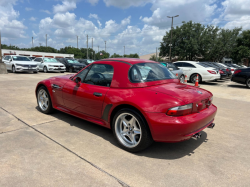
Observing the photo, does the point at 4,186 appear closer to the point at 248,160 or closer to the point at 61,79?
the point at 61,79

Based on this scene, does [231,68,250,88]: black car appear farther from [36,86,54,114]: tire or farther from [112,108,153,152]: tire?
[36,86,54,114]: tire

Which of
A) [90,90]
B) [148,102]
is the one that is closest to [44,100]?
[90,90]

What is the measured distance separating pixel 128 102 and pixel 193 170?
4.38ft

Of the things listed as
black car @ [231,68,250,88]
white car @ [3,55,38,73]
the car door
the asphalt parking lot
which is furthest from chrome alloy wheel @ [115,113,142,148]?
white car @ [3,55,38,73]

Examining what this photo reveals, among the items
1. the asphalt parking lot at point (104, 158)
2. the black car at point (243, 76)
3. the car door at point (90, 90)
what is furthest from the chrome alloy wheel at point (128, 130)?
the black car at point (243, 76)

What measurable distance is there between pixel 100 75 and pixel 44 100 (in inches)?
84.3

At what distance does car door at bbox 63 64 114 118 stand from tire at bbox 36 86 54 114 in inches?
32.5

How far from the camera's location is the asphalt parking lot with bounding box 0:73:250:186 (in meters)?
2.35

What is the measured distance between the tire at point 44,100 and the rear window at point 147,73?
251 cm

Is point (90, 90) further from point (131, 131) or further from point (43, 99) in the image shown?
point (43, 99)

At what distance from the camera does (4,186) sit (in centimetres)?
216

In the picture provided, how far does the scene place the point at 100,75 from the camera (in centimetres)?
368

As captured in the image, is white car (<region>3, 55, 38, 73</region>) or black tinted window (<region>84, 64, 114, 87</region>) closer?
black tinted window (<region>84, 64, 114, 87</region>)

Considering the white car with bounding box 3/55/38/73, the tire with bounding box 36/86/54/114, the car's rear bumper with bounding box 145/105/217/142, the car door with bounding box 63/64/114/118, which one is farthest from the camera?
the white car with bounding box 3/55/38/73
